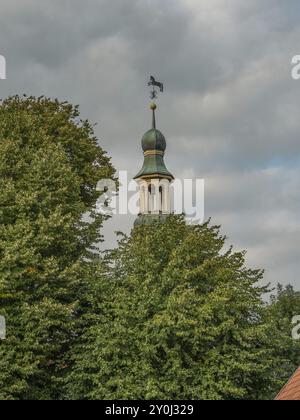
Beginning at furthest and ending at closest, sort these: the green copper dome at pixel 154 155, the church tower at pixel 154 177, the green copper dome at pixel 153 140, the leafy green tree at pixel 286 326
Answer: the green copper dome at pixel 153 140, the green copper dome at pixel 154 155, the church tower at pixel 154 177, the leafy green tree at pixel 286 326

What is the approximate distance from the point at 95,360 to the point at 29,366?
2.93 meters

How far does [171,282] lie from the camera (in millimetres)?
29281

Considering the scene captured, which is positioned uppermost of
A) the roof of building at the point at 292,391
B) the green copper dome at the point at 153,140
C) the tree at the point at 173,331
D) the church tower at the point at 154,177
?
the green copper dome at the point at 153,140

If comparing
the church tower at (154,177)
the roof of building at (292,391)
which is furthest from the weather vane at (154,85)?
the roof of building at (292,391)

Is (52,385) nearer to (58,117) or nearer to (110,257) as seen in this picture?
(110,257)

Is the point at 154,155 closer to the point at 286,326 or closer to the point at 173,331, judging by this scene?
the point at 286,326

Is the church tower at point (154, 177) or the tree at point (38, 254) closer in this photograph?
the tree at point (38, 254)

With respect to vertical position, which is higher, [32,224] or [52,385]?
[32,224]

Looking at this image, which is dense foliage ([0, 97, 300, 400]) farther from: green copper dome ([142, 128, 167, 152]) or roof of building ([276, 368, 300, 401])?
green copper dome ([142, 128, 167, 152])

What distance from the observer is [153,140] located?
59000 mm

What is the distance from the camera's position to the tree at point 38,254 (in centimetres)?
2694

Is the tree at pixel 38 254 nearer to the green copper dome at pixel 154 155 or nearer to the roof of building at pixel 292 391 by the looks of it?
the roof of building at pixel 292 391

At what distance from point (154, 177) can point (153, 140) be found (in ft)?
8.99

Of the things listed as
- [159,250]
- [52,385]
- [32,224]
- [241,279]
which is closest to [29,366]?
[52,385]
